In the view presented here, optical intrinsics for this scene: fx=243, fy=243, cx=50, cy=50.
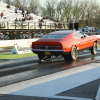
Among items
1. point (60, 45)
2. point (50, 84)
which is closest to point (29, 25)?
point (60, 45)

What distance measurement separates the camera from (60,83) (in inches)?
301

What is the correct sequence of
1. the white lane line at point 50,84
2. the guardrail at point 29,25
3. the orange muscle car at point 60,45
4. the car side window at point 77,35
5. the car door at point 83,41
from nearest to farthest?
the white lane line at point 50,84
the orange muscle car at point 60,45
the car side window at point 77,35
the car door at point 83,41
the guardrail at point 29,25

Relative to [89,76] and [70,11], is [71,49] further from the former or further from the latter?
[70,11]

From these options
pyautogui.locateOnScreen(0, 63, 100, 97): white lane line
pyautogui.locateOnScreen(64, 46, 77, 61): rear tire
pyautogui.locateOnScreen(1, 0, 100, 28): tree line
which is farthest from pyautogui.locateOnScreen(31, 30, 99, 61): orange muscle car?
pyautogui.locateOnScreen(1, 0, 100, 28): tree line

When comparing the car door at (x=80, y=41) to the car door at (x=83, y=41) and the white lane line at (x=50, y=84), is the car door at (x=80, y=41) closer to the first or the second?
the car door at (x=83, y=41)

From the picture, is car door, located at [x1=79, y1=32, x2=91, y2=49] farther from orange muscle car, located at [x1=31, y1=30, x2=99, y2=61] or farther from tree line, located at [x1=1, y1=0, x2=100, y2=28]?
tree line, located at [x1=1, y1=0, x2=100, y2=28]

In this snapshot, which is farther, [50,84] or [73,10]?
[73,10]

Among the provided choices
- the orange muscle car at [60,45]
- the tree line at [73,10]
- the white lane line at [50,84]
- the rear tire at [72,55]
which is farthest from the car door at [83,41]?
the tree line at [73,10]

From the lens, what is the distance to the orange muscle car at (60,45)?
12.2 metres

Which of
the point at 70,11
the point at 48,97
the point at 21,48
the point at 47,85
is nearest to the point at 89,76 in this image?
the point at 47,85

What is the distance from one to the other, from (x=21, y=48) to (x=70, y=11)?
67.3 m

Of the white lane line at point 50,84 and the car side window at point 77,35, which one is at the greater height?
the car side window at point 77,35

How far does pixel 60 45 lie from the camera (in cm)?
1212

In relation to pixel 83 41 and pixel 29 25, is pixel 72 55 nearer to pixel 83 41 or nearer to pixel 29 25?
pixel 83 41
